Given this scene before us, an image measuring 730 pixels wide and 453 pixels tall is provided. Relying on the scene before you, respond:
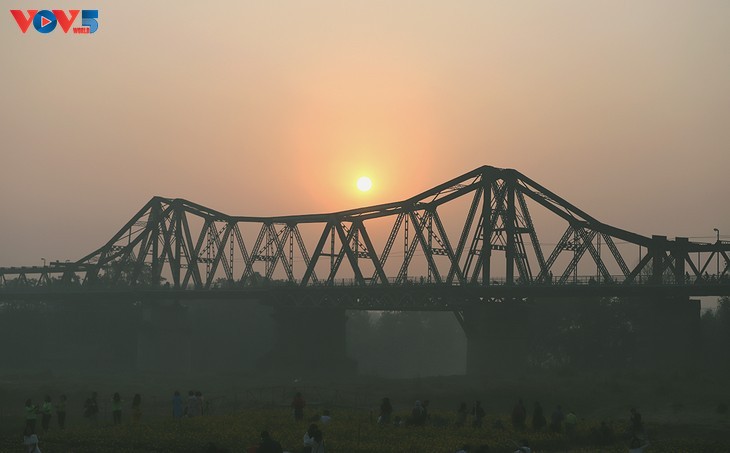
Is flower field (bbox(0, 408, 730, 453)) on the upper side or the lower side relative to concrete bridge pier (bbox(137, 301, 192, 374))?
lower

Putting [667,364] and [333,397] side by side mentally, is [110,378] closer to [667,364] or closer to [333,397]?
[333,397]

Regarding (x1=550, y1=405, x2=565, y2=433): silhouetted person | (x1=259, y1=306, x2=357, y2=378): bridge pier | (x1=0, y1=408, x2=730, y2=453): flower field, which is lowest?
(x1=0, y1=408, x2=730, y2=453): flower field

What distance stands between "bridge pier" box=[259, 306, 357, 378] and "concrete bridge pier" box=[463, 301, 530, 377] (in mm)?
22827

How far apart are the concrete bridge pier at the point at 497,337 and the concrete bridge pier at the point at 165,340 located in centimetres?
5481

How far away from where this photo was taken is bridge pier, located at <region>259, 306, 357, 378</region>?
128 meters

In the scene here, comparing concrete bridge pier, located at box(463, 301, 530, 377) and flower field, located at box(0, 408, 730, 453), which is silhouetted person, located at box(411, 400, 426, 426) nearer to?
flower field, located at box(0, 408, 730, 453)

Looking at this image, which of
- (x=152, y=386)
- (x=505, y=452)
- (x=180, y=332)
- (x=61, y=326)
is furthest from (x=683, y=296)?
(x=61, y=326)

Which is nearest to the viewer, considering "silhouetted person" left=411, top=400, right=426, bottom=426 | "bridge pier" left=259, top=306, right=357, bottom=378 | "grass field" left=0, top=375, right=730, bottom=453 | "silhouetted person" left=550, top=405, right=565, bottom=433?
"grass field" left=0, top=375, right=730, bottom=453

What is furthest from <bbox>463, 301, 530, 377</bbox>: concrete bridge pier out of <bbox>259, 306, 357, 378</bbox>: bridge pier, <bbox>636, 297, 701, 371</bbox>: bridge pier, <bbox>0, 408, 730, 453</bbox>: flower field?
<bbox>0, 408, 730, 453</bbox>: flower field

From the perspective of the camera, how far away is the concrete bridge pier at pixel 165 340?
15088 centimetres

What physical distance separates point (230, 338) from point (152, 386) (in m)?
64.8

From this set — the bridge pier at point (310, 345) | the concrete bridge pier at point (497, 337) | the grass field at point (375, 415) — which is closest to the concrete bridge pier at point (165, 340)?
the bridge pier at point (310, 345)

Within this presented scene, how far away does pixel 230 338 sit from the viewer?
555 ft

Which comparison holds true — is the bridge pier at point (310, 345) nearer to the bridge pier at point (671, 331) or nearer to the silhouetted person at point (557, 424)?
the bridge pier at point (671, 331)
